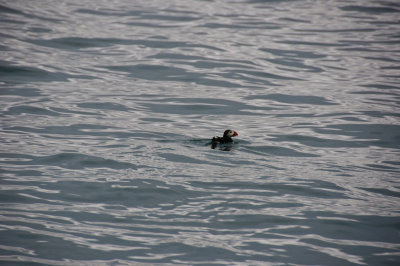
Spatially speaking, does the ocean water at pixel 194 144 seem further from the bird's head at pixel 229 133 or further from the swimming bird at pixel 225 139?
the bird's head at pixel 229 133

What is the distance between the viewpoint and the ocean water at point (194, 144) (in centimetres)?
703

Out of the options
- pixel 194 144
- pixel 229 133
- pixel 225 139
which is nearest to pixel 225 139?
pixel 225 139

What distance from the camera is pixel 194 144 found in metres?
10.7

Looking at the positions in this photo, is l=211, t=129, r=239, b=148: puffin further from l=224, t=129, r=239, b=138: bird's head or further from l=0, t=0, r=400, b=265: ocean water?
l=0, t=0, r=400, b=265: ocean water

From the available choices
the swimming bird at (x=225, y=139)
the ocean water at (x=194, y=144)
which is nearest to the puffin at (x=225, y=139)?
the swimming bird at (x=225, y=139)

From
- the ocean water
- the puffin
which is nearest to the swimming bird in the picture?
the puffin

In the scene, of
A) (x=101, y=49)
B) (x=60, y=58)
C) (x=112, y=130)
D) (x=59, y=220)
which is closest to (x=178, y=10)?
(x=101, y=49)

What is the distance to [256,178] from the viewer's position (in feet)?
29.7

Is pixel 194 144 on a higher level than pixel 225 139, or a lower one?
lower

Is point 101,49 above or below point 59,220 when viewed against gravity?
above

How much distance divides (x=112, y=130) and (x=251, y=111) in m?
3.94

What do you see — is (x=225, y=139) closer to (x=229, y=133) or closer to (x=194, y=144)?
(x=229, y=133)

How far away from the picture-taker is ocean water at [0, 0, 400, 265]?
703cm

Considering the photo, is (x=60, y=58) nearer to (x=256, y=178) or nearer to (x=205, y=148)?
(x=205, y=148)
